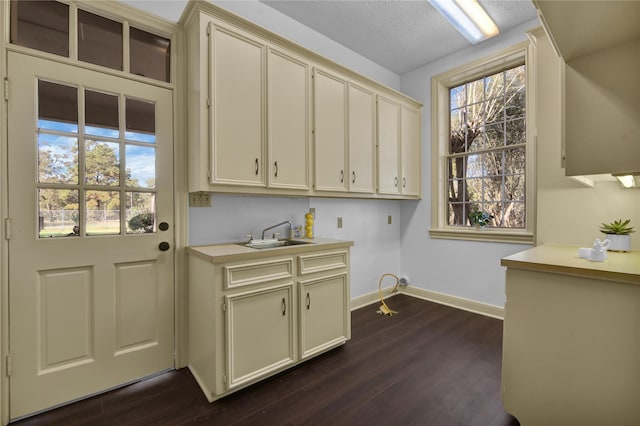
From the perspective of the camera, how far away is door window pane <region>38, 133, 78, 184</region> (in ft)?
5.59

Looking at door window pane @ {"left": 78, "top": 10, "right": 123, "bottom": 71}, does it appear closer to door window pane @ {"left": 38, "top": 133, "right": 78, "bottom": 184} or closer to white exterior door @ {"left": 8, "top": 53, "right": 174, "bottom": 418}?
white exterior door @ {"left": 8, "top": 53, "right": 174, "bottom": 418}

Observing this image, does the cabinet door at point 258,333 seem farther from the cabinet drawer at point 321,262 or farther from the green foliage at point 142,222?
the green foliage at point 142,222

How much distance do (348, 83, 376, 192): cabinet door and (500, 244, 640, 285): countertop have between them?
62.3 inches

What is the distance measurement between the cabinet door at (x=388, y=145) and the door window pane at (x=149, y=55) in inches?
81.8

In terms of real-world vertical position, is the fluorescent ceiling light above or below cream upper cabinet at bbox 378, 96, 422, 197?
above

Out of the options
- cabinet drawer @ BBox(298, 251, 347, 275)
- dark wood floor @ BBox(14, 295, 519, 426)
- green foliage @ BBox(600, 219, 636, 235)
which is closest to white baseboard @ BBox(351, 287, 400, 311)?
dark wood floor @ BBox(14, 295, 519, 426)

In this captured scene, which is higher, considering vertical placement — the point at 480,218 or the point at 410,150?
the point at 410,150

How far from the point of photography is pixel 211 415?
65.6 inches

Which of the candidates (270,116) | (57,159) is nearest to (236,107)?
(270,116)

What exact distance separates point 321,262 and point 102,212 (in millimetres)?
1553

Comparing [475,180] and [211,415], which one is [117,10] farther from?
[475,180]

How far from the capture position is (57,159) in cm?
175

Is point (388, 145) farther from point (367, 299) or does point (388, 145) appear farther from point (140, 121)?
point (140, 121)

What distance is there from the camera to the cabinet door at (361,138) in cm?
288
